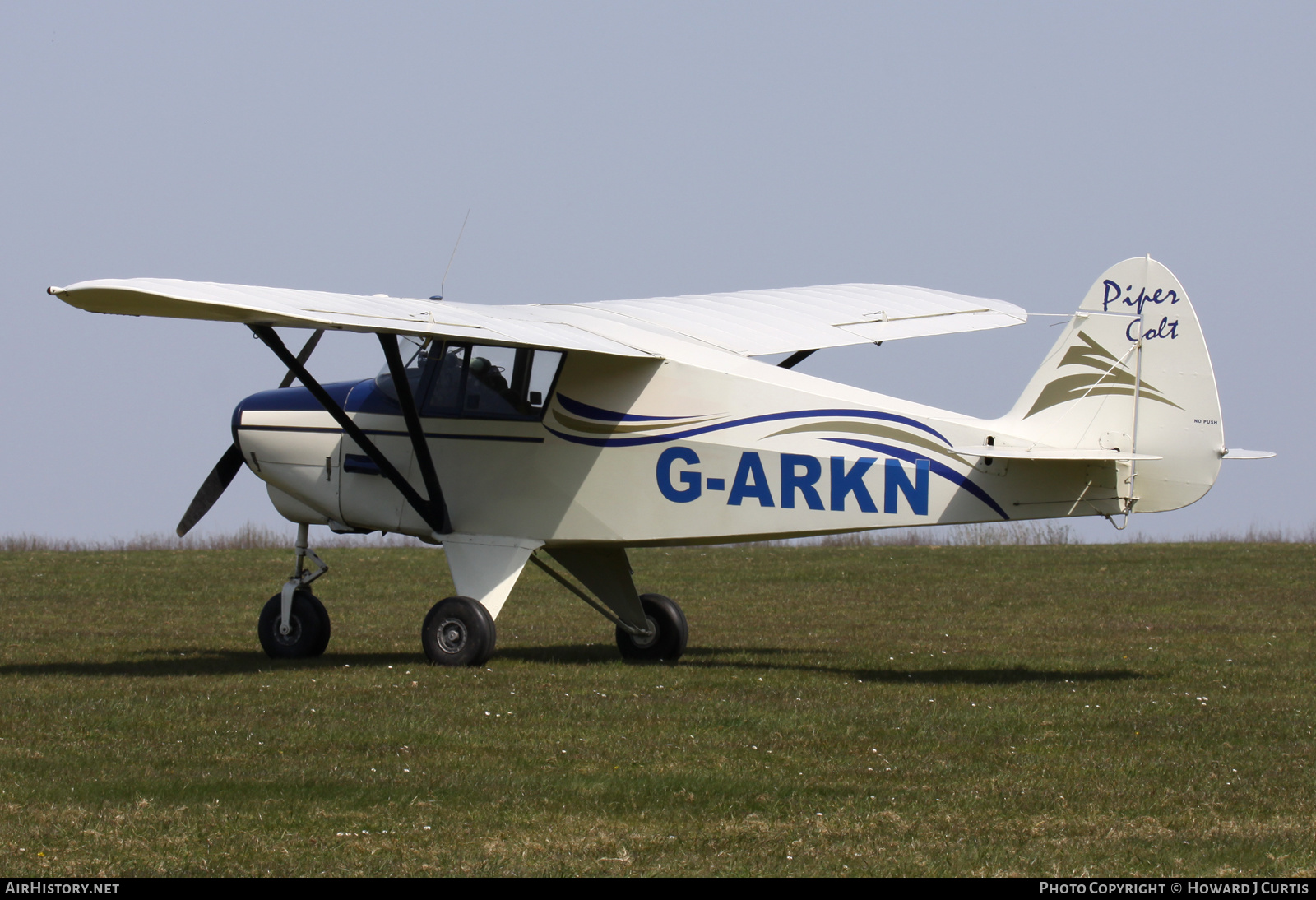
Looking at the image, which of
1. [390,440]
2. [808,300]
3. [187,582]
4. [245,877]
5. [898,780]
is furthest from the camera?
[187,582]

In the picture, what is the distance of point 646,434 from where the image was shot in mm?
11828

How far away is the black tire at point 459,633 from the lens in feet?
38.7

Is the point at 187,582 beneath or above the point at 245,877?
beneath

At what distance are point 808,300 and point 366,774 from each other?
8.15 meters

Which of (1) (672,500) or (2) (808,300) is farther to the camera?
(2) (808,300)

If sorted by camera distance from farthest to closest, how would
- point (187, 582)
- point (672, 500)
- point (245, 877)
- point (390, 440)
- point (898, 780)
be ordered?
point (187, 582) → point (390, 440) → point (672, 500) → point (898, 780) → point (245, 877)

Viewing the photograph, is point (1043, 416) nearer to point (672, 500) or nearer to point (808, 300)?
point (672, 500)

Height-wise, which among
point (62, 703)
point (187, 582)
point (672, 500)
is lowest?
point (187, 582)

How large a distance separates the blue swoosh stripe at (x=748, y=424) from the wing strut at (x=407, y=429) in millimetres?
1075

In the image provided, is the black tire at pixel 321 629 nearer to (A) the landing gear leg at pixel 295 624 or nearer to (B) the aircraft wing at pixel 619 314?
(A) the landing gear leg at pixel 295 624

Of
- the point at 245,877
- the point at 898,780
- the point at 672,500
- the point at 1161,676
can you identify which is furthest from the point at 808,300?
the point at 245,877

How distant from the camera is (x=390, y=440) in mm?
12656

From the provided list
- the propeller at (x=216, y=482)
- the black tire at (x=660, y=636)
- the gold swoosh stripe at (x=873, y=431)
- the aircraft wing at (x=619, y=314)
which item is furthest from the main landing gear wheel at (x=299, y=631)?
the gold swoosh stripe at (x=873, y=431)

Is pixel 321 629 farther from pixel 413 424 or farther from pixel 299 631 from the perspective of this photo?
pixel 413 424
